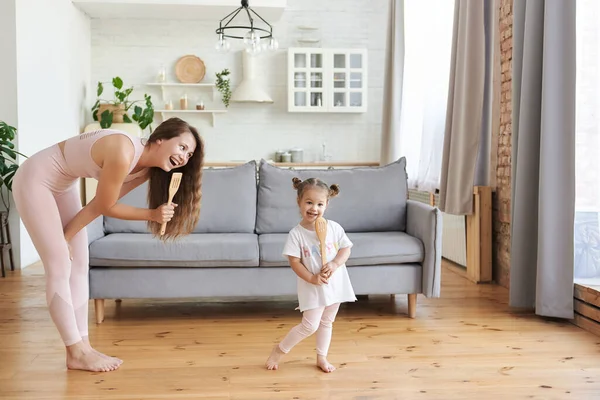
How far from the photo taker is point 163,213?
2525mm

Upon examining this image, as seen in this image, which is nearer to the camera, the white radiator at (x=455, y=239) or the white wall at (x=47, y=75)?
the white radiator at (x=455, y=239)

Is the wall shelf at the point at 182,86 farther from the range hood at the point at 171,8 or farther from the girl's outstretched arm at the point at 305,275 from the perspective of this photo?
the girl's outstretched arm at the point at 305,275

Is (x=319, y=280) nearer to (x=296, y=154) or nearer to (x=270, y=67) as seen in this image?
(x=296, y=154)

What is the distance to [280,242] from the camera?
363 centimetres

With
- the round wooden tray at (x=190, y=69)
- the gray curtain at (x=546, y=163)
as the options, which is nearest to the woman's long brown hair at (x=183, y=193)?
the gray curtain at (x=546, y=163)

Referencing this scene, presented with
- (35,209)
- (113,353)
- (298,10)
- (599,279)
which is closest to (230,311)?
(113,353)

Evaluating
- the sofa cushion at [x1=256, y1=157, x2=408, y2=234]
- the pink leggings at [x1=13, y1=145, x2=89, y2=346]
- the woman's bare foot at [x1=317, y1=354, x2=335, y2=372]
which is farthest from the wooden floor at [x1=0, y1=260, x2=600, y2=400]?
the sofa cushion at [x1=256, y1=157, x2=408, y2=234]

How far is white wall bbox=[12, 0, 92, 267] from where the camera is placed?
549cm

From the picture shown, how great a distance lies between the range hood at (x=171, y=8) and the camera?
682 centimetres

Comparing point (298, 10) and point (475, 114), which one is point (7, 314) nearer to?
point (475, 114)

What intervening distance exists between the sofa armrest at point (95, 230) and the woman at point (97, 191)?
2.69 feet

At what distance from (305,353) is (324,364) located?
0.27 m

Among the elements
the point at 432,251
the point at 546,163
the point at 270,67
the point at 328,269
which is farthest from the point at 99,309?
the point at 270,67

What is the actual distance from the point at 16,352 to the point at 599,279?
9.69 ft
